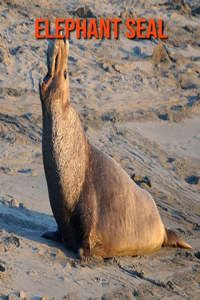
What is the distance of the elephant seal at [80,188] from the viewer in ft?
16.8

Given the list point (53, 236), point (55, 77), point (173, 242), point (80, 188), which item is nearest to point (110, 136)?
point (173, 242)

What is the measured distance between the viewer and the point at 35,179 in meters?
7.66

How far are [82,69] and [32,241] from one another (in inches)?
246

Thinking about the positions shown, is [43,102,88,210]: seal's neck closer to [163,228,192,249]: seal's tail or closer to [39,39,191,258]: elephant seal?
[39,39,191,258]: elephant seal

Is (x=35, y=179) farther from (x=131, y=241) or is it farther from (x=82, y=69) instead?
(x=82, y=69)

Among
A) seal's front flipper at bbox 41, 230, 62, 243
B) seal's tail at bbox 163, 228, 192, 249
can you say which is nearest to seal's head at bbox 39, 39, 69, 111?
seal's front flipper at bbox 41, 230, 62, 243

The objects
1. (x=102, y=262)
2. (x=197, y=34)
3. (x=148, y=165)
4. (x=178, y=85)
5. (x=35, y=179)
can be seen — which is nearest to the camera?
(x=102, y=262)

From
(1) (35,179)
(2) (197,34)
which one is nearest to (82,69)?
(1) (35,179)

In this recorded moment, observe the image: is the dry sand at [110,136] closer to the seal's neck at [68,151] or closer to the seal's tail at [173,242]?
the seal's tail at [173,242]

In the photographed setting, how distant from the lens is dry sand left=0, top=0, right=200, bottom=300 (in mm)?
5121

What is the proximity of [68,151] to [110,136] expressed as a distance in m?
4.13

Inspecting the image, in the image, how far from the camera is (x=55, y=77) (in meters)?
5.08

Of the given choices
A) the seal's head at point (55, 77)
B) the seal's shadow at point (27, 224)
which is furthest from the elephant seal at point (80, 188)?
the seal's shadow at point (27, 224)

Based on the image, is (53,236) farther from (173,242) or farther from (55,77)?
(55,77)
